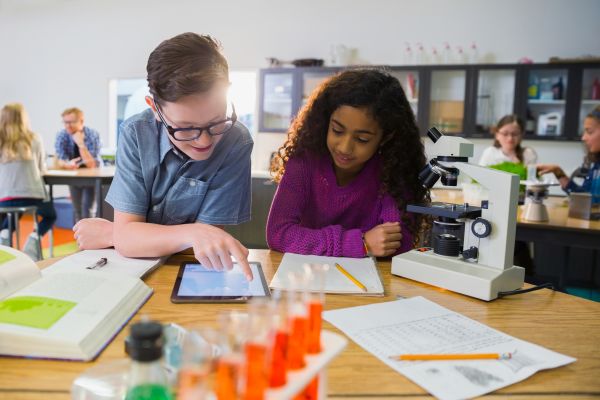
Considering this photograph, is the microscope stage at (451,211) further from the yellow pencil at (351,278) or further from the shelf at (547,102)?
the shelf at (547,102)

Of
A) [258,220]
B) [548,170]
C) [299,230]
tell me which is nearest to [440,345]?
[299,230]

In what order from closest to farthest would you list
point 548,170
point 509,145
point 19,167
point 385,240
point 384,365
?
point 384,365 < point 385,240 < point 548,170 < point 19,167 < point 509,145

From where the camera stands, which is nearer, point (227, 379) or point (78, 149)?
point (227, 379)

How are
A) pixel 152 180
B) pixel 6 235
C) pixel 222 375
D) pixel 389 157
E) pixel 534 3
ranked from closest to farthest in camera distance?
pixel 222 375 → pixel 152 180 → pixel 389 157 → pixel 6 235 → pixel 534 3

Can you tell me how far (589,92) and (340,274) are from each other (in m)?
4.32

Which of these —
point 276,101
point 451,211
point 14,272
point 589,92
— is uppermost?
point 589,92

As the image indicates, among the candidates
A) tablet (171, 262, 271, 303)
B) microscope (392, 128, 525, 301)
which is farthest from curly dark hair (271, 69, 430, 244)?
tablet (171, 262, 271, 303)

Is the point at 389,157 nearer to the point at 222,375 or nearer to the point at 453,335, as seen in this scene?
the point at 453,335

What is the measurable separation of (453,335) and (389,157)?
0.82 m

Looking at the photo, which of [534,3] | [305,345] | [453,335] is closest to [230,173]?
[453,335]

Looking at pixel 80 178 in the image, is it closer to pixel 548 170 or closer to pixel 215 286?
pixel 215 286

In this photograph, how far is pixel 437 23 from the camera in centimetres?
500

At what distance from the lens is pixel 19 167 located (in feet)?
11.0

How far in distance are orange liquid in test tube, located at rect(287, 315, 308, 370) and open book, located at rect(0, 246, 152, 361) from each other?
35cm
